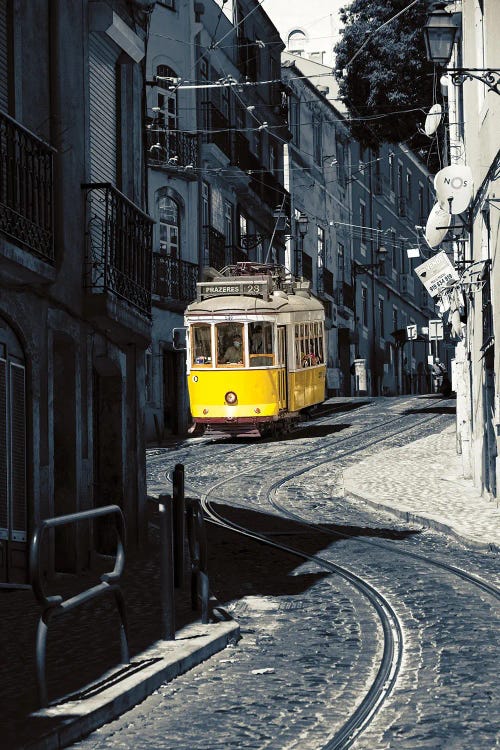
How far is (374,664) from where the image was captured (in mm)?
8102

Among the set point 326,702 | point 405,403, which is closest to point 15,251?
point 326,702

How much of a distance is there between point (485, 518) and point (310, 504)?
10.8 ft

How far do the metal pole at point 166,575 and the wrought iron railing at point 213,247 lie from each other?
29.7m

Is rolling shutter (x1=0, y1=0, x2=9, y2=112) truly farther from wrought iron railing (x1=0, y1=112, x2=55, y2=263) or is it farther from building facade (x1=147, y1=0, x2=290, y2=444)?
building facade (x1=147, y1=0, x2=290, y2=444)

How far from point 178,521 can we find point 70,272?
3.28 metres

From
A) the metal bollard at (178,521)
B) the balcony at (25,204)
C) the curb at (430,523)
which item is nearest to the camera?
the metal bollard at (178,521)

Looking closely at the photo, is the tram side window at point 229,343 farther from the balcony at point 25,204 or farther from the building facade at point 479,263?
the balcony at point 25,204

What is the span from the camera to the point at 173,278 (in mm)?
35500

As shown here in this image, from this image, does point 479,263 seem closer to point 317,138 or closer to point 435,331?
point 435,331

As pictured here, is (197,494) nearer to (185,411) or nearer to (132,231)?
(132,231)

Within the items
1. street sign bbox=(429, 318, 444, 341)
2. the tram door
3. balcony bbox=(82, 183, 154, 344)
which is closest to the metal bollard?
balcony bbox=(82, 183, 154, 344)

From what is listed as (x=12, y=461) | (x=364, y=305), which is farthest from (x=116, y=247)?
(x=364, y=305)

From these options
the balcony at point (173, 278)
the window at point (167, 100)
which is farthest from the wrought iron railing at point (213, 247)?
the window at point (167, 100)

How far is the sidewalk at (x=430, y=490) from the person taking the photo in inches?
623
